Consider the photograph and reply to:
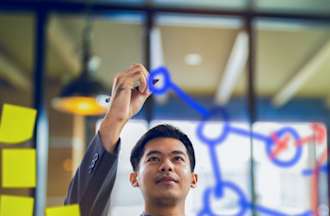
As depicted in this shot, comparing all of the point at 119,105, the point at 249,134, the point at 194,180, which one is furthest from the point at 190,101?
the point at 119,105

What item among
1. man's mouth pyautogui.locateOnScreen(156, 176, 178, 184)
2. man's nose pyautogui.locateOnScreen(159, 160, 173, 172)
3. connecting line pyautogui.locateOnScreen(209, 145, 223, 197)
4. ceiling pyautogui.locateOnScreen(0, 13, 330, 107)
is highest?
ceiling pyautogui.locateOnScreen(0, 13, 330, 107)

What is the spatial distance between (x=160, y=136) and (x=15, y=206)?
283 mm

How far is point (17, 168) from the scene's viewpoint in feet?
2.73

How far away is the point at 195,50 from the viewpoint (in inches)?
137

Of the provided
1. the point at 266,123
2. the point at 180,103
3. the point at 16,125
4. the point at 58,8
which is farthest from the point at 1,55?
the point at 16,125

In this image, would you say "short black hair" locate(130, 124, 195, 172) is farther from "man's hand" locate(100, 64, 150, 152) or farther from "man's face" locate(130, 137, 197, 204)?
"man's hand" locate(100, 64, 150, 152)

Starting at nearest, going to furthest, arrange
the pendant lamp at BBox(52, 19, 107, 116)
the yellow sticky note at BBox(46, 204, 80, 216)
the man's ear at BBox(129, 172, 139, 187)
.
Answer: the yellow sticky note at BBox(46, 204, 80, 216)
the man's ear at BBox(129, 172, 139, 187)
the pendant lamp at BBox(52, 19, 107, 116)

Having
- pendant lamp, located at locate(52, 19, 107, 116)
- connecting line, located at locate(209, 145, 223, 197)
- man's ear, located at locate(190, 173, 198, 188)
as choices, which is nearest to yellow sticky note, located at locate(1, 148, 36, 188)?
man's ear, located at locate(190, 173, 198, 188)

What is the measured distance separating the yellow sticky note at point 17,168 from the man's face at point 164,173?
0.62ft

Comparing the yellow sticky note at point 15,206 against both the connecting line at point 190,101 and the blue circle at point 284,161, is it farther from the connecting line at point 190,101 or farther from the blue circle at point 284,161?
the blue circle at point 284,161

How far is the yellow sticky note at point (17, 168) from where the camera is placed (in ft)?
2.71

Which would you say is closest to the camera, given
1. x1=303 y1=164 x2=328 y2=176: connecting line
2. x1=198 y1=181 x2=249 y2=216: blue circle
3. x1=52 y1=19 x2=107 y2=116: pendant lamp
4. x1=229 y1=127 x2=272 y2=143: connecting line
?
x1=52 y1=19 x2=107 y2=116: pendant lamp

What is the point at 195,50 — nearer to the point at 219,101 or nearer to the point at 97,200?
the point at 219,101

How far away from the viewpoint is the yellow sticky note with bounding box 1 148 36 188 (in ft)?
2.71
